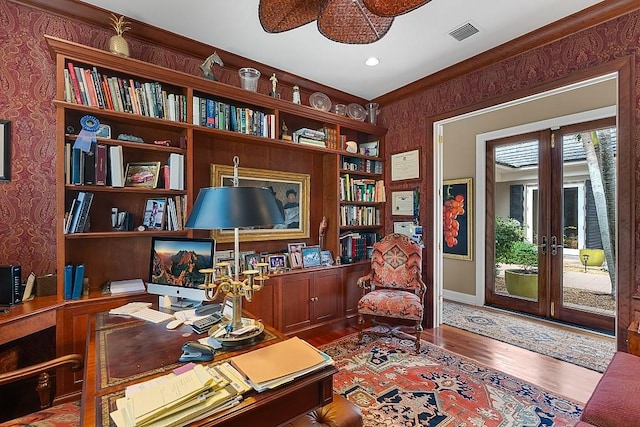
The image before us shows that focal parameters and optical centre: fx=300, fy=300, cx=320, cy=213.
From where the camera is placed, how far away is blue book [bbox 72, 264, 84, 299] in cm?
204

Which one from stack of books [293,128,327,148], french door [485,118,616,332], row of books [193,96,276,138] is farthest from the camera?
french door [485,118,616,332]

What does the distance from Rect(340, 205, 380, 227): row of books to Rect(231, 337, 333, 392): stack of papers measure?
2465 millimetres

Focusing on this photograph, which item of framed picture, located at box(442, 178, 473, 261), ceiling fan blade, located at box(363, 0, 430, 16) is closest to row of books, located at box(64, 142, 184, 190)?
ceiling fan blade, located at box(363, 0, 430, 16)

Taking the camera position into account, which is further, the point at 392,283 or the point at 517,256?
the point at 517,256

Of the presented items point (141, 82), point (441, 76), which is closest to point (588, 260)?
point (441, 76)

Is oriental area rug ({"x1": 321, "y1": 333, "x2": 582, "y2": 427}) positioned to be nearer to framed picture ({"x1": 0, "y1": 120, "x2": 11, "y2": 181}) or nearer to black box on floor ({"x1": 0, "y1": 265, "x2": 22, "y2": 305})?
black box on floor ({"x1": 0, "y1": 265, "x2": 22, "y2": 305})

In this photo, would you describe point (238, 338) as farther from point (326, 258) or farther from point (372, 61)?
point (372, 61)

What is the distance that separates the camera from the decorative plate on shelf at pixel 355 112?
3.73 metres

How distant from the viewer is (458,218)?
467 cm

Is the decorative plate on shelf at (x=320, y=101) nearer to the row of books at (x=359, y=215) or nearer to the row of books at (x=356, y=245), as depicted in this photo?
the row of books at (x=359, y=215)

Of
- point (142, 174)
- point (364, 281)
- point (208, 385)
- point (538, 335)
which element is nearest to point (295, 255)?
point (364, 281)

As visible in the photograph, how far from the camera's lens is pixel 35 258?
2.12m

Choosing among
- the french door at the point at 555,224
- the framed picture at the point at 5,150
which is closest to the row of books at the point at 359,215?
the french door at the point at 555,224

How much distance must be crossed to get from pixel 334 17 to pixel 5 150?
7.58 feet
